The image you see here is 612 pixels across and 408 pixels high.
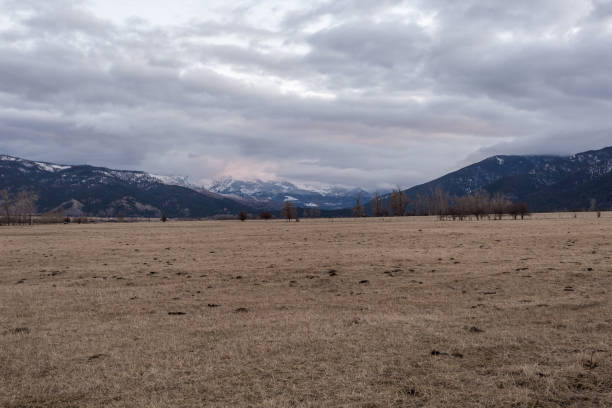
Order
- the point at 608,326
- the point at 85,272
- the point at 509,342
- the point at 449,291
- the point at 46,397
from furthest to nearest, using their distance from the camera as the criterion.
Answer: the point at 85,272
the point at 449,291
the point at 608,326
the point at 509,342
the point at 46,397

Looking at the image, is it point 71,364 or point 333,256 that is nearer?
point 71,364

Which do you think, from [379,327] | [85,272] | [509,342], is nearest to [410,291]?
[379,327]

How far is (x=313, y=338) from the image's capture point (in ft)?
45.2

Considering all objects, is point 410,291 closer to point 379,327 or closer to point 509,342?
point 379,327

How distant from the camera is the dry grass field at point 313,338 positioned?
32.1ft

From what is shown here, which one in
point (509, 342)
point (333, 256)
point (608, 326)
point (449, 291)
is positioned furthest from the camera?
point (333, 256)

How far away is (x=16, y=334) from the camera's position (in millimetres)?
14844

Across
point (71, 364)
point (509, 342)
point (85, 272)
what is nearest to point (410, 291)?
point (509, 342)

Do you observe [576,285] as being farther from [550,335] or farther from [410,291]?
[550,335]

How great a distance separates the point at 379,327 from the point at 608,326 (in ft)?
24.0

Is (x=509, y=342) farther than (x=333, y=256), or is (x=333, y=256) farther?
(x=333, y=256)

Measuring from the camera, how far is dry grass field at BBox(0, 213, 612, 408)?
9.80m

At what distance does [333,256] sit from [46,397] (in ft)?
91.8

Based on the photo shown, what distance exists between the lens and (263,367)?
37.4ft
